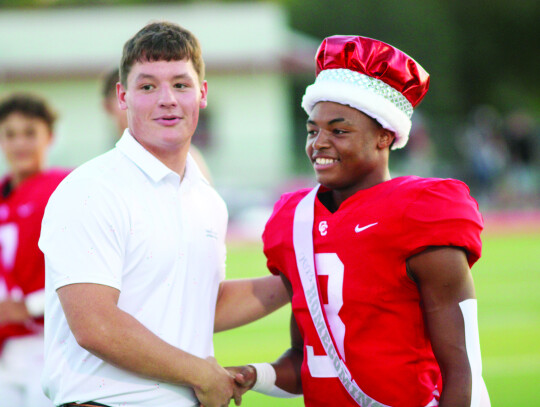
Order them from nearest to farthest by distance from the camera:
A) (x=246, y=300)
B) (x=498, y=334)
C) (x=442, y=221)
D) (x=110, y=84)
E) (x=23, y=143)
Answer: (x=442, y=221), (x=246, y=300), (x=23, y=143), (x=110, y=84), (x=498, y=334)

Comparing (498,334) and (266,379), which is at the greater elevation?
(266,379)

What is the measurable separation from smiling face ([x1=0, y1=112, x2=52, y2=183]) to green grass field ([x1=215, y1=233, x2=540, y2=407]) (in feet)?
8.69

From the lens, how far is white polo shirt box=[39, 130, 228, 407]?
2.62m

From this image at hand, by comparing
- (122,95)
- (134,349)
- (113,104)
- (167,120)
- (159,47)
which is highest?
(113,104)

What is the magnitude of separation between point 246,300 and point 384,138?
87 centimetres

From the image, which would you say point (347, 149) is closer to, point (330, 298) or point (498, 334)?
point (330, 298)

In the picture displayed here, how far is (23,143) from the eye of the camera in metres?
4.20

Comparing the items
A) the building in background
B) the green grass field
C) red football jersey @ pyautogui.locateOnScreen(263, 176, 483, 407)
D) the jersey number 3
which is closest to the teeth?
red football jersey @ pyautogui.locateOnScreen(263, 176, 483, 407)

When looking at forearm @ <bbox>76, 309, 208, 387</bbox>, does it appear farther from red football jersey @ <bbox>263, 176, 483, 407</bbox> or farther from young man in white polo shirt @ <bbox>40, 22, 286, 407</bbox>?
red football jersey @ <bbox>263, 176, 483, 407</bbox>

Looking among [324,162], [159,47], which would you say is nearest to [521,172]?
[324,162]

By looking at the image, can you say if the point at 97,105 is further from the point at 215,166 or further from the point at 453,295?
the point at 453,295

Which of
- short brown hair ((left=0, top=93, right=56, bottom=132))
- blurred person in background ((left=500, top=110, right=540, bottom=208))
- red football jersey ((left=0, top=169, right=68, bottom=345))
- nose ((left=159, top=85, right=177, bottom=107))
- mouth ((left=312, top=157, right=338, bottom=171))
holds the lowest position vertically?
red football jersey ((left=0, top=169, right=68, bottom=345))

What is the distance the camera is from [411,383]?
104 inches

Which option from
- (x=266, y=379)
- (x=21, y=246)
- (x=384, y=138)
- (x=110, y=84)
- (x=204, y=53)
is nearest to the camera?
(x=384, y=138)
